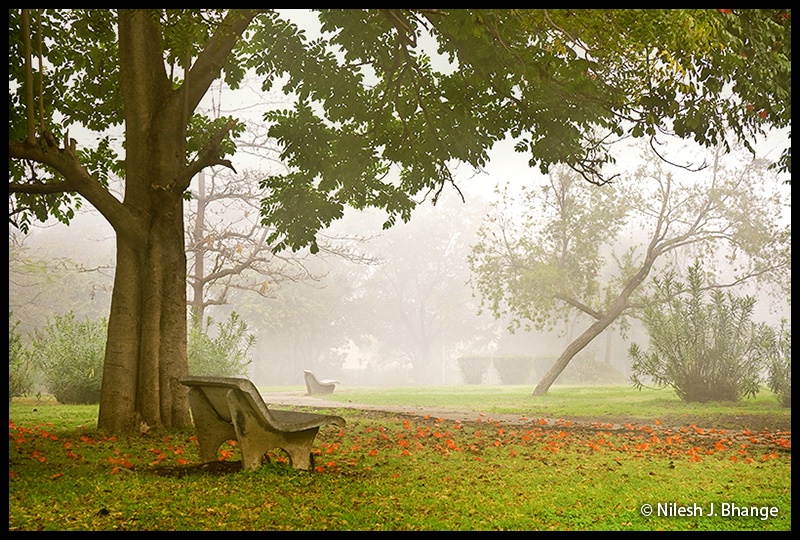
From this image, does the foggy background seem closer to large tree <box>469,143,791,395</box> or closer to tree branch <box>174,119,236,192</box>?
large tree <box>469,143,791,395</box>

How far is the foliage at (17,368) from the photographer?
45.7 ft

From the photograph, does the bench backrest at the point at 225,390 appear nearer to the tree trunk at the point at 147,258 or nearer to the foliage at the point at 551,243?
the tree trunk at the point at 147,258

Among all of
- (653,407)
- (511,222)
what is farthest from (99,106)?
(511,222)

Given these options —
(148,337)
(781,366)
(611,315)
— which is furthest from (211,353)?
(781,366)

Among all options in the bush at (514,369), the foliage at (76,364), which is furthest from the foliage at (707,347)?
the bush at (514,369)

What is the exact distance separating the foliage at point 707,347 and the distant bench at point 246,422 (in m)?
11.0

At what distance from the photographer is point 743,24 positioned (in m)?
8.07

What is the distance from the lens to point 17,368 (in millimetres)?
14586

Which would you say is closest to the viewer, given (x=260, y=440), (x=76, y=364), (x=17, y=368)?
(x=260, y=440)

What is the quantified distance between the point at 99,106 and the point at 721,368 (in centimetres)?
1447

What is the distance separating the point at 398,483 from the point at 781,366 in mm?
13142

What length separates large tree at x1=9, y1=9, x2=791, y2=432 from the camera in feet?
25.7

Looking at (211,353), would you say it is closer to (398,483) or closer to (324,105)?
(324,105)

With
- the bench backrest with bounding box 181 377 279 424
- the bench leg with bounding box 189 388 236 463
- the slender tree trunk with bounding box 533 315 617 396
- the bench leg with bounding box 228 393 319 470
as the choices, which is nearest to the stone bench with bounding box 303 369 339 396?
the slender tree trunk with bounding box 533 315 617 396
